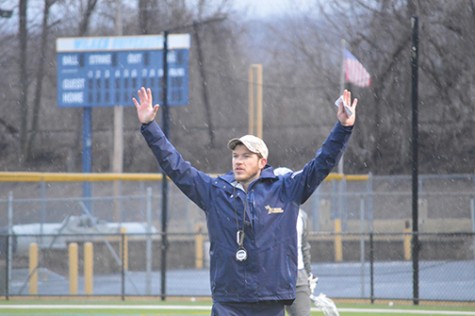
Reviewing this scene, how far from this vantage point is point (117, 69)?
2422 centimetres

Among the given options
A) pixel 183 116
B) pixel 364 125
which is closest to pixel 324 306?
pixel 364 125

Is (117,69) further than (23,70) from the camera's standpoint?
No

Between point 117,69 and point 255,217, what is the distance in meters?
18.1

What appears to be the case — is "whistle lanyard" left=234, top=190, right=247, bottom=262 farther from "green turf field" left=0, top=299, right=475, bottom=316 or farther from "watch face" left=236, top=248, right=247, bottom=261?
"green turf field" left=0, top=299, right=475, bottom=316

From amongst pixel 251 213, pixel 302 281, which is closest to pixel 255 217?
pixel 251 213

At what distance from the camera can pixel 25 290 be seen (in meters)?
18.7

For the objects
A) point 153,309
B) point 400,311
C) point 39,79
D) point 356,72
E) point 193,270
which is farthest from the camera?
point 39,79

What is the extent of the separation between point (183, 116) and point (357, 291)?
2154cm

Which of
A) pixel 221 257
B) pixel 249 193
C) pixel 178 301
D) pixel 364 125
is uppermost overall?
pixel 364 125

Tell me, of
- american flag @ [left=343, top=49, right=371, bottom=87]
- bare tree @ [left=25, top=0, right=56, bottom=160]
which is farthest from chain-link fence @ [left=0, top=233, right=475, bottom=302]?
bare tree @ [left=25, top=0, right=56, bottom=160]

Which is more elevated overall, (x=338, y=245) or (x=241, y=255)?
(x=241, y=255)

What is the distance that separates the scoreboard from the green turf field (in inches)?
287

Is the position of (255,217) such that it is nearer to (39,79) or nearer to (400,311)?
(400,311)

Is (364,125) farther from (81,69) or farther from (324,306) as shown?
(324,306)
